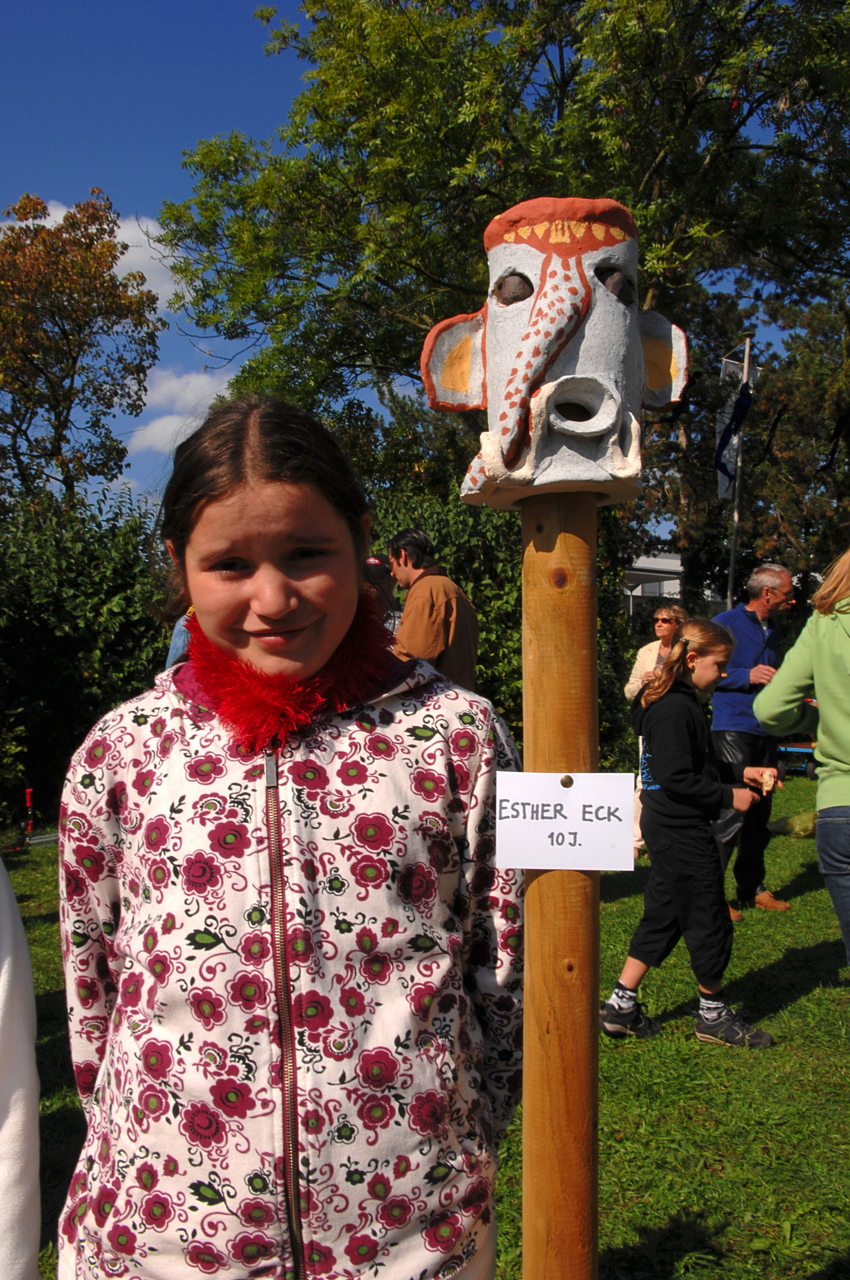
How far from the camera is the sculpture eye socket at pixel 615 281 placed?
4.96 ft

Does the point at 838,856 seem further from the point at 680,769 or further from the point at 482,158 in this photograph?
the point at 482,158

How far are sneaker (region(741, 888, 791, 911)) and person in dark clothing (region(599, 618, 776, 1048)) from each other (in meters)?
2.01

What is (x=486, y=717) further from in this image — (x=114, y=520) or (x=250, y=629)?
(x=114, y=520)

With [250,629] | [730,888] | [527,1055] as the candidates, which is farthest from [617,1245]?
[730,888]

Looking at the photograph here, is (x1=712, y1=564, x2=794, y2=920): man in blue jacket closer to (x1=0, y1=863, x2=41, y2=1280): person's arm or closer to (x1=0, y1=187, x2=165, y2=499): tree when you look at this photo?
(x1=0, y1=863, x2=41, y2=1280): person's arm

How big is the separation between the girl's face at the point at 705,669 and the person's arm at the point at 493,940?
9.69 feet

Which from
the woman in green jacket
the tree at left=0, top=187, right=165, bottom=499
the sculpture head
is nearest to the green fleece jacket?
the woman in green jacket

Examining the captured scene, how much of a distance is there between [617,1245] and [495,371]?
2.63 m

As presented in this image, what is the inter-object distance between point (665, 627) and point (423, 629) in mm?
1728

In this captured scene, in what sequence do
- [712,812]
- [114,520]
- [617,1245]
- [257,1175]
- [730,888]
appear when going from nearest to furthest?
[257,1175] → [617,1245] → [712,812] → [730,888] → [114,520]

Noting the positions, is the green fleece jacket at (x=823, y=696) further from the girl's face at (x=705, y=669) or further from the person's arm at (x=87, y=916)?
the person's arm at (x=87, y=916)

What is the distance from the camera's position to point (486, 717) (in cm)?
143

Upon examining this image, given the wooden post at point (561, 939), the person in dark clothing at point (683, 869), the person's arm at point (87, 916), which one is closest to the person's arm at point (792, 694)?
the person in dark clothing at point (683, 869)

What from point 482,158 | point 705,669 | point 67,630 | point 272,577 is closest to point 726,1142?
point 705,669
